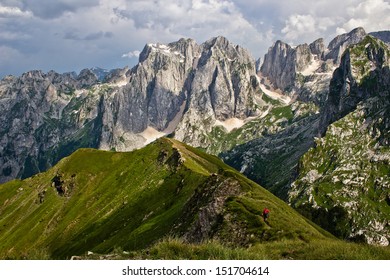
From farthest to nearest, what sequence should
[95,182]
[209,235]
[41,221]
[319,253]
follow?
[95,182]
[41,221]
[209,235]
[319,253]

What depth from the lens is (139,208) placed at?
435 feet

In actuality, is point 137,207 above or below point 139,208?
above

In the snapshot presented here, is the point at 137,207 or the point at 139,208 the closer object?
the point at 139,208

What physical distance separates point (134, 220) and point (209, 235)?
80.3 m

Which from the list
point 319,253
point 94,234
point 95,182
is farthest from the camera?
point 95,182

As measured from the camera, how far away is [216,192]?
6200 cm

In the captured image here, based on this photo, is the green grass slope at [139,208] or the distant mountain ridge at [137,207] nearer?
the green grass slope at [139,208]

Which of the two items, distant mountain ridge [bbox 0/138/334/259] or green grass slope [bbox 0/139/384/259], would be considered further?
distant mountain ridge [bbox 0/138/334/259]

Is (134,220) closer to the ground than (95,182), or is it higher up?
closer to the ground

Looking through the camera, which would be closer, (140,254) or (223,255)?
(223,255)

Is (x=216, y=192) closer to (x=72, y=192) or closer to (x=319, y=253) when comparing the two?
(x=319, y=253)

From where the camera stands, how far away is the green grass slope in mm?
48572

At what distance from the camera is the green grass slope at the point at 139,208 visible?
4857 cm
